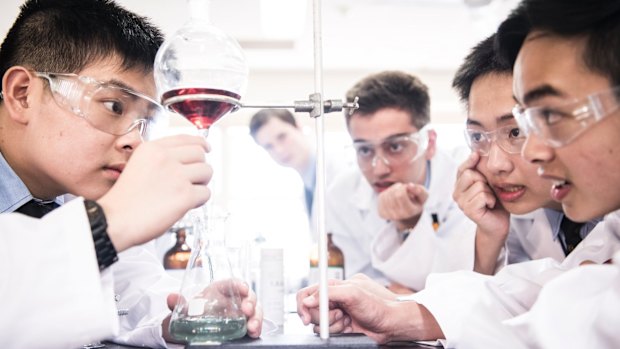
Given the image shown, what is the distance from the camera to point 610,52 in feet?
2.96

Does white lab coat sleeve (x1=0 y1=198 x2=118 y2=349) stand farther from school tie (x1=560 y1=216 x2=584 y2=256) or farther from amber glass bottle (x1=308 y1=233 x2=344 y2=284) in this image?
school tie (x1=560 y1=216 x2=584 y2=256)

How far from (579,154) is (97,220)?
866 mm

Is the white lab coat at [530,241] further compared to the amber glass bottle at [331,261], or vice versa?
the amber glass bottle at [331,261]

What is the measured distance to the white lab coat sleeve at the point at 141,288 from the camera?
1465 mm

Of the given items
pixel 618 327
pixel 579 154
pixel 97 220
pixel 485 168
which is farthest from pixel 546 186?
pixel 97 220

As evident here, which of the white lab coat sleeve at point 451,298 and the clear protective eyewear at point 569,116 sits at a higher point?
the clear protective eyewear at point 569,116

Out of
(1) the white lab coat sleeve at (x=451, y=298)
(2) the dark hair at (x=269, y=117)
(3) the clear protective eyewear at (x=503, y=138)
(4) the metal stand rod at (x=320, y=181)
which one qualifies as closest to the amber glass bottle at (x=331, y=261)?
(3) the clear protective eyewear at (x=503, y=138)

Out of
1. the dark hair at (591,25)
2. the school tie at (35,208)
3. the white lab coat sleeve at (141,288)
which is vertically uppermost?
the dark hair at (591,25)

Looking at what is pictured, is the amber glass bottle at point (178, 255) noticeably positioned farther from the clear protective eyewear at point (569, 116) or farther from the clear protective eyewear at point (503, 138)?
the clear protective eyewear at point (569, 116)

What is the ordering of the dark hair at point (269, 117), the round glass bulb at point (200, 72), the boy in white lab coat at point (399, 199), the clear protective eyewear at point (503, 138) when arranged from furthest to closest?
the dark hair at point (269, 117) → the boy in white lab coat at point (399, 199) → the clear protective eyewear at point (503, 138) → the round glass bulb at point (200, 72)

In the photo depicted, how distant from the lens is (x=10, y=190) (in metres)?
1.37

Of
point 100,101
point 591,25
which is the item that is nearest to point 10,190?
point 100,101

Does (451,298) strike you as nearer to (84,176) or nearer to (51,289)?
(51,289)

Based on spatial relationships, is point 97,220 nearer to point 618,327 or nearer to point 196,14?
point 196,14
